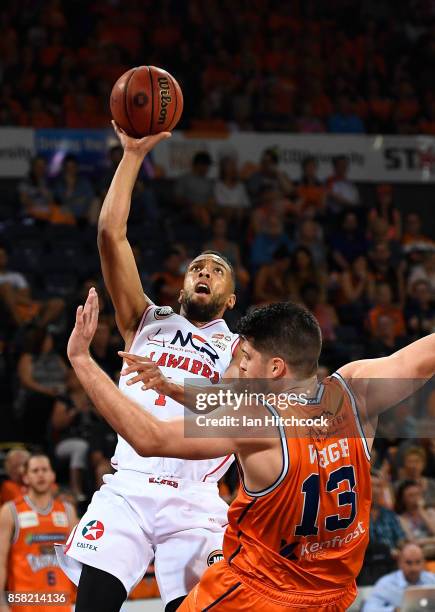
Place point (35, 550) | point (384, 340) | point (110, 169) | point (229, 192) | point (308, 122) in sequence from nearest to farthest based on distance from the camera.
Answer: point (35, 550)
point (384, 340)
point (110, 169)
point (229, 192)
point (308, 122)

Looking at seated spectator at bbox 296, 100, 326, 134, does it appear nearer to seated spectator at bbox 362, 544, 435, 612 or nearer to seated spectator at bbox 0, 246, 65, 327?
seated spectator at bbox 0, 246, 65, 327

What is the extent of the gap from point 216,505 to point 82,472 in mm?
4443

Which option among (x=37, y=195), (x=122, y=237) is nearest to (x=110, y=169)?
(x=37, y=195)

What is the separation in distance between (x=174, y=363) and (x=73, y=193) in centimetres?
767

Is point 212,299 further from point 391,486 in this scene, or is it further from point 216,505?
point 391,486

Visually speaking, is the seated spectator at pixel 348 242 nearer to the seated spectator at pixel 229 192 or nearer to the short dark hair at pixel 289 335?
the seated spectator at pixel 229 192

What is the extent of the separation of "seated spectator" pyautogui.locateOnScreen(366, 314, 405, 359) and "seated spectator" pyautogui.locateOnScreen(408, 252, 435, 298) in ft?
3.74

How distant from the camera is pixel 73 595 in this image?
7555 mm

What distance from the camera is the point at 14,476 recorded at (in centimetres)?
834

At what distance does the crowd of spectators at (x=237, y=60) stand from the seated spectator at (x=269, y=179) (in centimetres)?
98

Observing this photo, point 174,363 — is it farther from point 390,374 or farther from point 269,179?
point 269,179

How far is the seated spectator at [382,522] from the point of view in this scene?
8867mm

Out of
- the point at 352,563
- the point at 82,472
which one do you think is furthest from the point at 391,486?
A: the point at 352,563

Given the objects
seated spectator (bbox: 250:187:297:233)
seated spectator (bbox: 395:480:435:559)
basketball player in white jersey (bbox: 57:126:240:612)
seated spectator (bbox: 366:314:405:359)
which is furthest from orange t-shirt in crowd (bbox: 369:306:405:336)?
basketball player in white jersey (bbox: 57:126:240:612)
